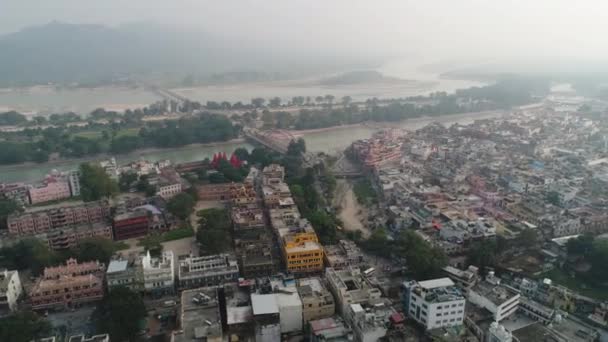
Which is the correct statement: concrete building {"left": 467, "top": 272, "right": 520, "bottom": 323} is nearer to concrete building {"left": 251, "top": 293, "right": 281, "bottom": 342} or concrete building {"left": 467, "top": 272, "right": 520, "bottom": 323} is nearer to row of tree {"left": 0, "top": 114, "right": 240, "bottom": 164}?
concrete building {"left": 251, "top": 293, "right": 281, "bottom": 342}

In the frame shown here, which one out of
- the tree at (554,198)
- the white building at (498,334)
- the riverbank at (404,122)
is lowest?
the white building at (498,334)

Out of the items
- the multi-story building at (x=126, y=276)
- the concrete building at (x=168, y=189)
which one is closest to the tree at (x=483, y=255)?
the multi-story building at (x=126, y=276)

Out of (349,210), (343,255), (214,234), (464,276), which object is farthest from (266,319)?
(349,210)

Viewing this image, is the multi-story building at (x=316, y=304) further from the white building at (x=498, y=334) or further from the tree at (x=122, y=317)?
the tree at (x=122, y=317)

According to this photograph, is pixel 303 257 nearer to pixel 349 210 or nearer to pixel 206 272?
pixel 206 272

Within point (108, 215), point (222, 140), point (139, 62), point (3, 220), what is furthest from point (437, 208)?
point (139, 62)

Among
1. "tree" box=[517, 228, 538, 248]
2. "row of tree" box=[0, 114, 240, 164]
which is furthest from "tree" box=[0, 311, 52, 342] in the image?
"row of tree" box=[0, 114, 240, 164]

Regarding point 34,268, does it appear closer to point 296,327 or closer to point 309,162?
point 296,327
